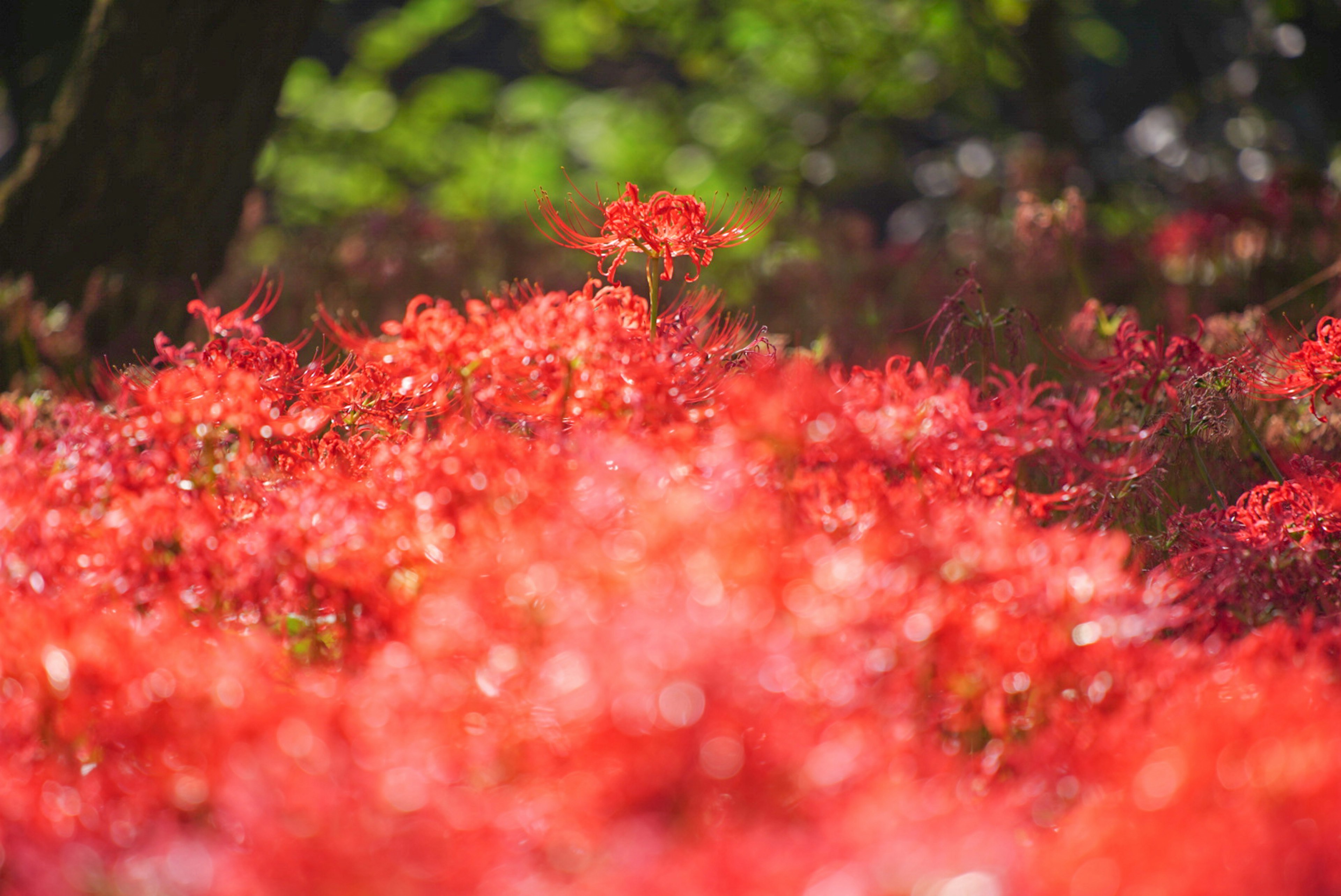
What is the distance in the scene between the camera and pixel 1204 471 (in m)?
2.00

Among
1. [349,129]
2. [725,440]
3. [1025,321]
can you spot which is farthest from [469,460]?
[349,129]

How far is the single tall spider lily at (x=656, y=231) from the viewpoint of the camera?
187cm

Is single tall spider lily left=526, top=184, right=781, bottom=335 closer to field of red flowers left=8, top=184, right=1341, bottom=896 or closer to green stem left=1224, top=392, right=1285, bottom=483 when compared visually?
field of red flowers left=8, top=184, right=1341, bottom=896

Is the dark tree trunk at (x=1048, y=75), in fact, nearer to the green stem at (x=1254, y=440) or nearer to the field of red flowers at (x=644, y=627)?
the green stem at (x=1254, y=440)

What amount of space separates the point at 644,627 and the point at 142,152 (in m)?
3.64

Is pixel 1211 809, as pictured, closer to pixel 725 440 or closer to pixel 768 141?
pixel 725 440

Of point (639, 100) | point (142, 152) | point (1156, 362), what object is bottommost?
point (639, 100)

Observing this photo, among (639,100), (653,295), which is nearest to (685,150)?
(639,100)

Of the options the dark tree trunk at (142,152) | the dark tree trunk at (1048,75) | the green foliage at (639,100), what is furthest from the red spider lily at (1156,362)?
the dark tree trunk at (1048,75)

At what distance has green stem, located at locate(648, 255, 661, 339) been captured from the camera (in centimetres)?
180

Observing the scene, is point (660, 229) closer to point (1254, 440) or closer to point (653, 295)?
point (653, 295)

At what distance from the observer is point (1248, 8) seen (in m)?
8.59

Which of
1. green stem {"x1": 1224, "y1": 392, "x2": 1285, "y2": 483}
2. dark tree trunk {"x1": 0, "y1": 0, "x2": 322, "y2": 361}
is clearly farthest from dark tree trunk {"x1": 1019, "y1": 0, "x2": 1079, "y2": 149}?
green stem {"x1": 1224, "y1": 392, "x2": 1285, "y2": 483}

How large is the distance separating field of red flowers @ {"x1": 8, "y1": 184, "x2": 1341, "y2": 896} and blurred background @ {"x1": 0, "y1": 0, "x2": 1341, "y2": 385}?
58 centimetres
